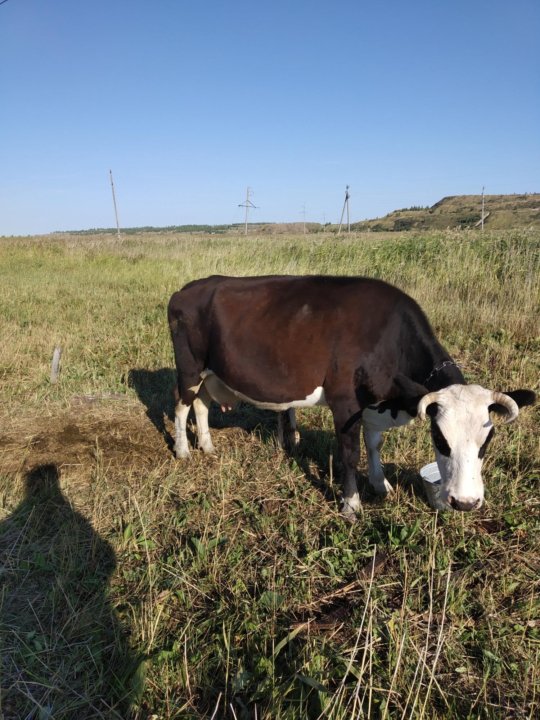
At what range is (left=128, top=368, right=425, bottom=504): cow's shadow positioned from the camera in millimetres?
4684

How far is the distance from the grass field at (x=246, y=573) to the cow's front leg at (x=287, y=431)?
0.44 ft

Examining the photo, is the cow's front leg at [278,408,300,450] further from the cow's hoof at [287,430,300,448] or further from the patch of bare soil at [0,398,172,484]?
the patch of bare soil at [0,398,172,484]

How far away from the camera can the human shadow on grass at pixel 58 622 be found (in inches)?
105

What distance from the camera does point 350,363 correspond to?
4.12 meters

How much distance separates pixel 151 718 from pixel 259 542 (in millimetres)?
1554

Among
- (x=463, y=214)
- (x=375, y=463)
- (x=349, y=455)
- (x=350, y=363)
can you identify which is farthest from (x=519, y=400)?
(x=463, y=214)

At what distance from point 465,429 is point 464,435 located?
4 cm

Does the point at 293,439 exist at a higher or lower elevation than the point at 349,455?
lower

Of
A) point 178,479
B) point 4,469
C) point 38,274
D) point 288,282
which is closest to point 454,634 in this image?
point 178,479

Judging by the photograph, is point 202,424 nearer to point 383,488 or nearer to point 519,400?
point 383,488

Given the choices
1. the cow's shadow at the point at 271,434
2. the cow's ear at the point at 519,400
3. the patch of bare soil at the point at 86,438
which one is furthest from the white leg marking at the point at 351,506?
the patch of bare soil at the point at 86,438

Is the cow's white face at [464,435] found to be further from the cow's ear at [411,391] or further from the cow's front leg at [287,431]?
the cow's front leg at [287,431]

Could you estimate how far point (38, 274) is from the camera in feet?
58.0

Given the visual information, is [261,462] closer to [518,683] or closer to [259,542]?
[259,542]
